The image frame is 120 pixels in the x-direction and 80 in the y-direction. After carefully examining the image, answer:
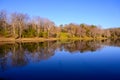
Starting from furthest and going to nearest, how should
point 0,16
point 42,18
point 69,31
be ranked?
1. point 69,31
2. point 42,18
3. point 0,16

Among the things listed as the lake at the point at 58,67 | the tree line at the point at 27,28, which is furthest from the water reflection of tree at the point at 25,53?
the tree line at the point at 27,28

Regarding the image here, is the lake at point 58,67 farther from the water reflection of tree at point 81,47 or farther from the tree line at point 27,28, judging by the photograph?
the tree line at point 27,28

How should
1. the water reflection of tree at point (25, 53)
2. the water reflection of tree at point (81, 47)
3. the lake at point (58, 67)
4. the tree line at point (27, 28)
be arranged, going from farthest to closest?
the tree line at point (27, 28) < the water reflection of tree at point (81, 47) < the water reflection of tree at point (25, 53) < the lake at point (58, 67)

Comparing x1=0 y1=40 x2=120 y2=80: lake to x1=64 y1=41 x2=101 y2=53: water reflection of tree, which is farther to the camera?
x1=64 y1=41 x2=101 y2=53: water reflection of tree

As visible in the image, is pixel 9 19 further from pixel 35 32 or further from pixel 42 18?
pixel 42 18

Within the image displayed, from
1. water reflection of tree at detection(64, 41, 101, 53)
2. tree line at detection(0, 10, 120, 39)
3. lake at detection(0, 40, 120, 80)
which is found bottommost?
water reflection of tree at detection(64, 41, 101, 53)

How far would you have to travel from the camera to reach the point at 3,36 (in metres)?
56.8

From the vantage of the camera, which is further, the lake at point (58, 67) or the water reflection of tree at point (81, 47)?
the water reflection of tree at point (81, 47)

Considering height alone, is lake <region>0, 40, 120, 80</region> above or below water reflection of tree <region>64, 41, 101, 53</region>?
above

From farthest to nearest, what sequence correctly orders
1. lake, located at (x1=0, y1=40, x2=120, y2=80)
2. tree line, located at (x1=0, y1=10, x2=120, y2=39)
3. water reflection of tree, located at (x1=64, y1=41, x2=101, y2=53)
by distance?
1. tree line, located at (x1=0, y1=10, x2=120, y2=39)
2. water reflection of tree, located at (x1=64, y1=41, x2=101, y2=53)
3. lake, located at (x1=0, y1=40, x2=120, y2=80)

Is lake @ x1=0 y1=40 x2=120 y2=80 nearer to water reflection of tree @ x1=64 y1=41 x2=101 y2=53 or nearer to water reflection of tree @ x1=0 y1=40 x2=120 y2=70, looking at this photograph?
water reflection of tree @ x1=0 y1=40 x2=120 y2=70

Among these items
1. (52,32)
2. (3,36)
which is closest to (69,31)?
(52,32)

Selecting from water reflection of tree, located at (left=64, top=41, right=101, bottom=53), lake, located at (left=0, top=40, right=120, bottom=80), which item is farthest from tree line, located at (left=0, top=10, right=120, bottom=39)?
lake, located at (left=0, top=40, right=120, bottom=80)

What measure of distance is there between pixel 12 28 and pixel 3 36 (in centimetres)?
686
